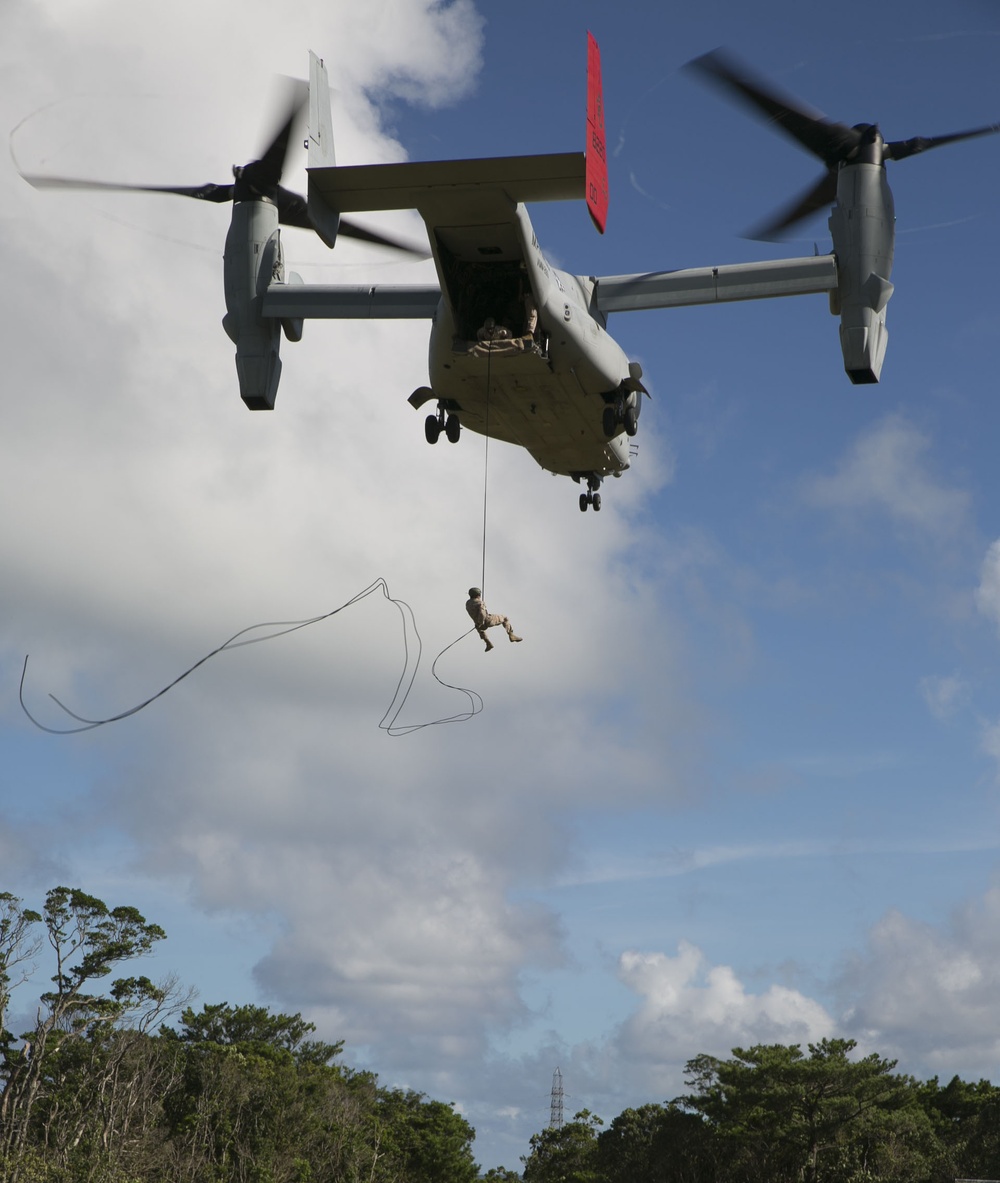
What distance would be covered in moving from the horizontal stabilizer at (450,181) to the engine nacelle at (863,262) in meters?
5.16

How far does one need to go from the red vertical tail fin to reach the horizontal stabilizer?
18 centimetres

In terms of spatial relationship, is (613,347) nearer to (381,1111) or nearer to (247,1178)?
(247,1178)

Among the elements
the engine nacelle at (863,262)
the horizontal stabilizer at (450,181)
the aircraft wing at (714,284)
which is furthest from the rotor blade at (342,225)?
the engine nacelle at (863,262)

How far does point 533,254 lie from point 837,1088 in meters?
44.7

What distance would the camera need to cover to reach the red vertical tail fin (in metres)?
16.3

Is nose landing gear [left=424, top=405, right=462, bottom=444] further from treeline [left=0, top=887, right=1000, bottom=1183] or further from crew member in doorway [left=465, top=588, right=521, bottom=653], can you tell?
treeline [left=0, top=887, right=1000, bottom=1183]

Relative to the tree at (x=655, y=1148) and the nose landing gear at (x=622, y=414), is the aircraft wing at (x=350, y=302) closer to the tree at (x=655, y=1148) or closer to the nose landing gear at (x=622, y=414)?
the nose landing gear at (x=622, y=414)

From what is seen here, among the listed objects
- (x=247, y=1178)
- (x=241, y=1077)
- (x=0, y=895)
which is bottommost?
(x=247, y=1178)

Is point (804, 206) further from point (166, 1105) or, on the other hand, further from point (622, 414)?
point (166, 1105)

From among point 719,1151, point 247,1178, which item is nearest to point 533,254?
point 247,1178

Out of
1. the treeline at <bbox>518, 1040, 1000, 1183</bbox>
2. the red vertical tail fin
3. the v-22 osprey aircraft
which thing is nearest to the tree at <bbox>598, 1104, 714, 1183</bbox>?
the treeline at <bbox>518, 1040, 1000, 1183</bbox>

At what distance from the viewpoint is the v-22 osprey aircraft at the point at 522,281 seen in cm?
1662

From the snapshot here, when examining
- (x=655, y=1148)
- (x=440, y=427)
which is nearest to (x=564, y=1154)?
(x=655, y=1148)

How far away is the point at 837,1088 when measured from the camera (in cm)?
5356
